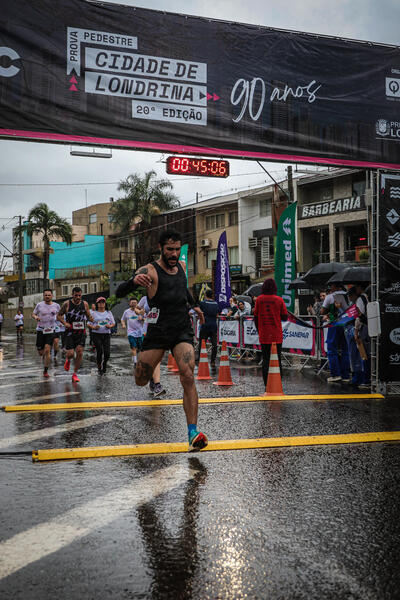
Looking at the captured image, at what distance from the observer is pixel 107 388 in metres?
10.8

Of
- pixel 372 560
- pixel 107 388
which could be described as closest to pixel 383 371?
pixel 107 388

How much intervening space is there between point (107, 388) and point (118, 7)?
6.82 m

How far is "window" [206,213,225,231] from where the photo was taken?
47.4m

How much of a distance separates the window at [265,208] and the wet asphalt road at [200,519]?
124 feet

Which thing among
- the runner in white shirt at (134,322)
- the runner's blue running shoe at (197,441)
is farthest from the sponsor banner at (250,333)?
the runner's blue running shoe at (197,441)

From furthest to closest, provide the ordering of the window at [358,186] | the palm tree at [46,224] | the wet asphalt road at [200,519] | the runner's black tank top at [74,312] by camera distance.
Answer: the palm tree at [46,224] → the window at [358,186] → the runner's black tank top at [74,312] → the wet asphalt road at [200,519]

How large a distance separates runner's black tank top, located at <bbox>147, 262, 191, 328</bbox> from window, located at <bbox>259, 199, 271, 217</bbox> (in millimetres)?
38501

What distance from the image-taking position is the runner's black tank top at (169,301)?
5.77m

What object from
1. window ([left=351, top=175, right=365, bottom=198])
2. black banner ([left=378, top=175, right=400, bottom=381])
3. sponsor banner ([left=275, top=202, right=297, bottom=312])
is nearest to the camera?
black banner ([left=378, top=175, right=400, bottom=381])

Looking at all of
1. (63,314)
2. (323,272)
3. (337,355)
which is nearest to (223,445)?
(337,355)

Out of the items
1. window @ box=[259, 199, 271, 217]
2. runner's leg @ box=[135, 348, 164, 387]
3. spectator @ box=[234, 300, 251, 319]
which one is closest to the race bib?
runner's leg @ box=[135, 348, 164, 387]

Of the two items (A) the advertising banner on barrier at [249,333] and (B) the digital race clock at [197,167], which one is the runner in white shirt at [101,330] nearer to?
(B) the digital race clock at [197,167]

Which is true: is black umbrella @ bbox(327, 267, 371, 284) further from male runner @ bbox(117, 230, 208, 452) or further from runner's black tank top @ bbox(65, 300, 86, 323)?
male runner @ bbox(117, 230, 208, 452)

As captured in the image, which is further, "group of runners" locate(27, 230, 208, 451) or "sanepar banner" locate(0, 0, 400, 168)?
"sanepar banner" locate(0, 0, 400, 168)
